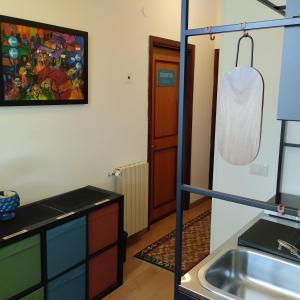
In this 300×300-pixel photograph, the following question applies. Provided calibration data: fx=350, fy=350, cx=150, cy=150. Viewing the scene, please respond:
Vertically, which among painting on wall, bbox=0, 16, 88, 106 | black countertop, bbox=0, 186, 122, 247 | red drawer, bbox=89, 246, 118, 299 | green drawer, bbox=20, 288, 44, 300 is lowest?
red drawer, bbox=89, 246, 118, 299

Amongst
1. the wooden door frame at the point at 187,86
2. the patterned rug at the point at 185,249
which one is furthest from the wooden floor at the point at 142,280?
the wooden door frame at the point at 187,86

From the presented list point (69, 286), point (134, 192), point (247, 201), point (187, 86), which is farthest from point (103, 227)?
point (187, 86)

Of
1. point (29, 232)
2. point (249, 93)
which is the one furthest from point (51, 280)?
point (249, 93)

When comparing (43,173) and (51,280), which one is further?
(43,173)

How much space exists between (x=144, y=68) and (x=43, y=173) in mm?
1548

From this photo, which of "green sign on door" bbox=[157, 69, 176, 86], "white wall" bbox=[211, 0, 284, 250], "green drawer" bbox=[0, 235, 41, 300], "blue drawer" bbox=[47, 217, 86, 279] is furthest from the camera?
"green sign on door" bbox=[157, 69, 176, 86]

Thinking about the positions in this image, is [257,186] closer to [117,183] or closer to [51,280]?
[117,183]

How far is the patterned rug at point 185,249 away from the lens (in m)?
3.23

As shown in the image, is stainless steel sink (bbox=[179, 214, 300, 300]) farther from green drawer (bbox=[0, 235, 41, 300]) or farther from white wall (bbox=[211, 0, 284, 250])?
green drawer (bbox=[0, 235, 41, 300])

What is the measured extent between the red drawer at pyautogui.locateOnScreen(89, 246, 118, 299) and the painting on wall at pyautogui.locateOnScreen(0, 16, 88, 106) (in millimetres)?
1224

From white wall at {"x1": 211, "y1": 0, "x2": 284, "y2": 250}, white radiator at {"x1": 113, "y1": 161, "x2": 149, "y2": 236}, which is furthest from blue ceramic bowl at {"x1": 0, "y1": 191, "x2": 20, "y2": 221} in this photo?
white wall at {"x1": 211, "y1": 0, "x2": 284, "y2": 250}

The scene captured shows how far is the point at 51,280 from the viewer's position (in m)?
2.26

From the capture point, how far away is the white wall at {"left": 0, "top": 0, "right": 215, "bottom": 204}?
8.07 ft

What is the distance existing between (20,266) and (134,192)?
1.55m
